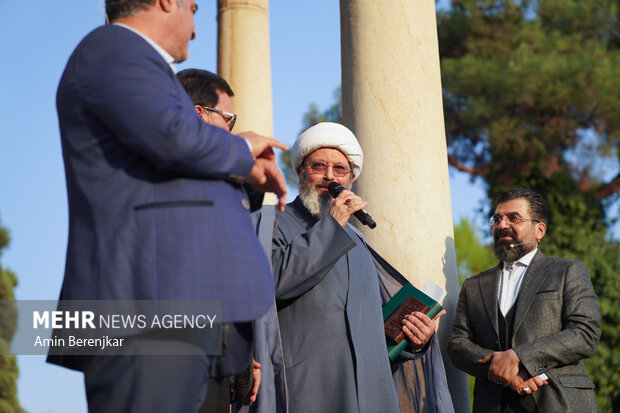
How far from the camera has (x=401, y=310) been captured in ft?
17.0

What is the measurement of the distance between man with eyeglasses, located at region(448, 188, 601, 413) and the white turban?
1540mm

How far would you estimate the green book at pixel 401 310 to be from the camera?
5.11 m

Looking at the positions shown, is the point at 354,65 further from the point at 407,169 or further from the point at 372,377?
the point at 372,377

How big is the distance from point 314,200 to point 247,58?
540 cm

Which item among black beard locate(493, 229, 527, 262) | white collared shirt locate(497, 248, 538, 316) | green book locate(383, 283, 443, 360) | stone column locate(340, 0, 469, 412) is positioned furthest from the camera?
black beard locate(493, 229, 527, 262)

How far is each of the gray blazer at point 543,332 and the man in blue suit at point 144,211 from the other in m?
3.62

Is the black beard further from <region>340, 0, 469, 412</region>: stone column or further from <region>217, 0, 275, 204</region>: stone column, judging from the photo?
<region>217, 0, 275, 204</region>: stone column

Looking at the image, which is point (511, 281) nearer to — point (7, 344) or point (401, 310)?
point (401, 310)

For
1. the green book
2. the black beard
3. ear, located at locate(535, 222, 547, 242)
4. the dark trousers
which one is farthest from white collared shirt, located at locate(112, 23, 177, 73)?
ear, located at locate(535, 222, 547, 242)

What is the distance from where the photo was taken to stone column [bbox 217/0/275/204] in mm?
10305

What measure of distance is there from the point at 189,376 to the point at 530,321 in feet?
13.4

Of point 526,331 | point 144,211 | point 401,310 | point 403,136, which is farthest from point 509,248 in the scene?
point 144,211

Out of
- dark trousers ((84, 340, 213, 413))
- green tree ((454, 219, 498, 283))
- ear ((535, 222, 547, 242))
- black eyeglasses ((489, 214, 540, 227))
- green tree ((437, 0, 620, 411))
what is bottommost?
dark trousers ((84, 340, 213, 413))

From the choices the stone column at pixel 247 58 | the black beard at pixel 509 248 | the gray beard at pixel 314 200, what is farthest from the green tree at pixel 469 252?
the gray beard at pixel 314 200
